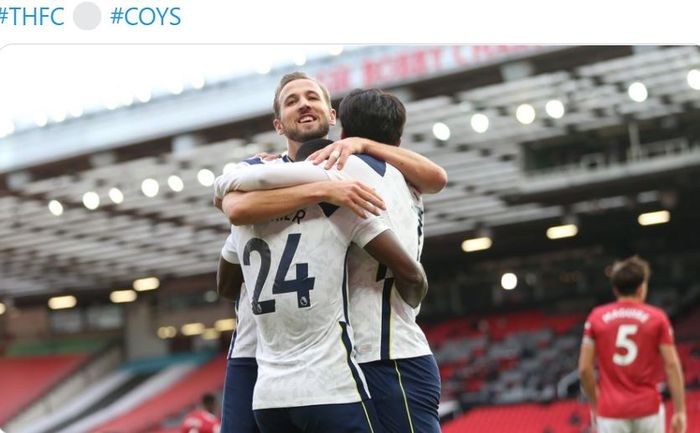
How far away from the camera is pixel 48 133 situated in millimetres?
23578

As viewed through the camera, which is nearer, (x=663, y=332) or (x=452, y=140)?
(x=663, y=332)

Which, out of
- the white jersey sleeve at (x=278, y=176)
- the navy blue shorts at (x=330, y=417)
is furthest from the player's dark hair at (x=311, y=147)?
the navy blue shorts at (x=330, y=417)

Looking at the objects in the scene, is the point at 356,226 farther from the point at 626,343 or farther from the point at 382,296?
the point at 626,343

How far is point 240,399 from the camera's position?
3.42m

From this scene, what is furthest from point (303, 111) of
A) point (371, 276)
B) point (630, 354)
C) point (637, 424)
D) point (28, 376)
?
point (28, 376)

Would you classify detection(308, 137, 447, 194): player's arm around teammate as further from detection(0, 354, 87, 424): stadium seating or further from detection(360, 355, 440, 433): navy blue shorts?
detection(0, 354, 87, 424): stadium seating

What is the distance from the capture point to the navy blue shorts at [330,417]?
296cm

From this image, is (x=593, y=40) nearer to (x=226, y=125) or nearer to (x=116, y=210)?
Answer: (x=226, y=125)

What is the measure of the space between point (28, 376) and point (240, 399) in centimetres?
3892

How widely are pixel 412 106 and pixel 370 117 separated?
1784 centimetres

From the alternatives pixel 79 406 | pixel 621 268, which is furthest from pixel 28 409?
pixel 621 268

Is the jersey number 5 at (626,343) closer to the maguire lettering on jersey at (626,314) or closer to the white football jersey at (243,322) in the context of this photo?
the maguire lettering on jersey at (626,314)

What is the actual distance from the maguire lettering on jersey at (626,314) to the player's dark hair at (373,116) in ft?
10.1

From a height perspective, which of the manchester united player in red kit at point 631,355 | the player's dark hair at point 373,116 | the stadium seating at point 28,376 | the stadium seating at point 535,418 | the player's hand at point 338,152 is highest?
the player's dark hair at point 373,116
